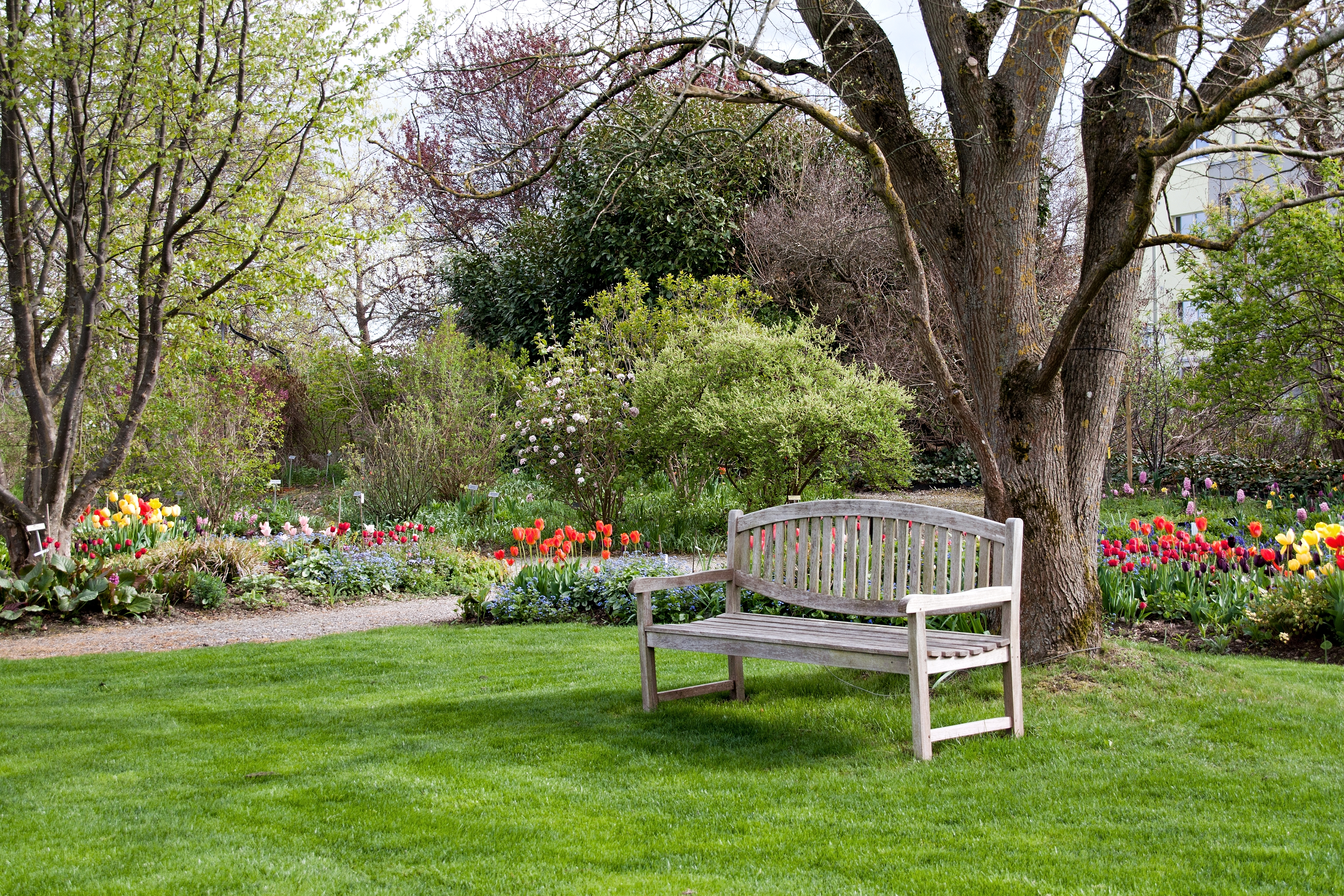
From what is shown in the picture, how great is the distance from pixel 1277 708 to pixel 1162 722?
1.83 feet

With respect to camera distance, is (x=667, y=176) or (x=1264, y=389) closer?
(x=1264, y=389)

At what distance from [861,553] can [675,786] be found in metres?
1.69

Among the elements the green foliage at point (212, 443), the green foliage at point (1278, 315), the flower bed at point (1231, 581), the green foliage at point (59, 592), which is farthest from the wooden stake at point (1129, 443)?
the green foliage at point (59, 592)

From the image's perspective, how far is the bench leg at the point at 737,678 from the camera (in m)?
5.19

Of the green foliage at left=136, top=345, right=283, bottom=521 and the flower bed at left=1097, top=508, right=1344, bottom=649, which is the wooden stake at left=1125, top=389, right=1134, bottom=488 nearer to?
the flower bed at left=1097, top=508, right=1344, bottom=649

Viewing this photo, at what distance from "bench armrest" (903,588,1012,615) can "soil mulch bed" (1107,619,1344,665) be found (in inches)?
85.6

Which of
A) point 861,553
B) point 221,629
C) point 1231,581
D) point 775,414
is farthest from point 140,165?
point 1231,581

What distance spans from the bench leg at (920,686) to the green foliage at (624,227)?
10830mm

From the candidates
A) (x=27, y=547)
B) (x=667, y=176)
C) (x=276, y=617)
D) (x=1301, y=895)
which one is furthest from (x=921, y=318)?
(x=667, y=176)

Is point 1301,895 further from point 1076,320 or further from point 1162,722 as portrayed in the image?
point 1076,320

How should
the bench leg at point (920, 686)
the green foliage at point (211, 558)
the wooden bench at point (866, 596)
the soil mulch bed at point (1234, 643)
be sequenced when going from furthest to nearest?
the green foliage at point (211, 558) < the soil mulch bed at point (1234, 643) < the wooden bench at point (866, 596) < the bench leg at point (920, 686)

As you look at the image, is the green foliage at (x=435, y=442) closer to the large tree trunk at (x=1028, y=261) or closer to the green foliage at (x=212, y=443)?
the green foliage at (x=212, y=443)

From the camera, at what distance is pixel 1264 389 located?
35.6 ft

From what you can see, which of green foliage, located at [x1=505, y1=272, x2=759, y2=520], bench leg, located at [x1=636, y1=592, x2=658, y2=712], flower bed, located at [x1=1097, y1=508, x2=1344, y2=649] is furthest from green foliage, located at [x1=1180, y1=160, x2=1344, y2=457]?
bench leg, located at [x1=636, y1=592, x2=658, y2=712]
